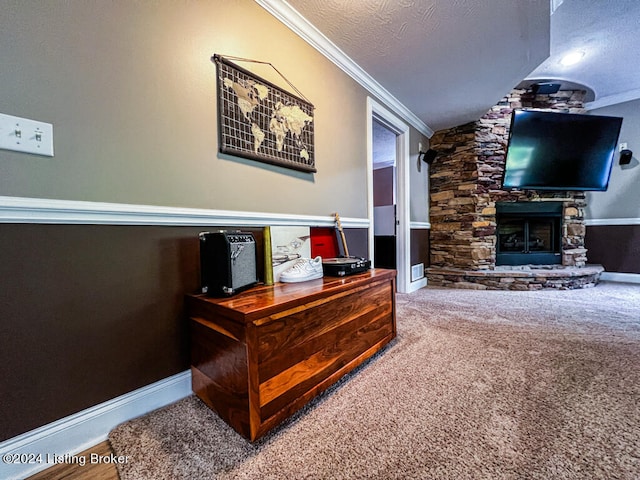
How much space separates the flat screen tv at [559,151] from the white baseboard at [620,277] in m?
1.30

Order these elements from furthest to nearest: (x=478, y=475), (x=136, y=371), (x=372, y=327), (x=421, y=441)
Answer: (x=372, y=327) < (x=136, y=371) < (x=421, y=441) < (x=478, y=475)

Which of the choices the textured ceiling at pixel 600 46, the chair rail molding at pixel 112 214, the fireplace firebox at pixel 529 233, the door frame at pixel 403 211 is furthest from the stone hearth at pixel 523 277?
→ the chair rail molding at pixel 112 214

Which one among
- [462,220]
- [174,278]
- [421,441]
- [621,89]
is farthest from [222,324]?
[621,89]

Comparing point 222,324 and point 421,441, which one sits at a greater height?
point 222,324

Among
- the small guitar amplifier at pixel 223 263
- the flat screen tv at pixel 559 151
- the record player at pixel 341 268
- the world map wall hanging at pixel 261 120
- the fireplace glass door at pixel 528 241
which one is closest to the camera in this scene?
the small guitar amplifier at pixel 223 263

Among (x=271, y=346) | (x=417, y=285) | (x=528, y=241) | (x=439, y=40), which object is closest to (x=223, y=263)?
(x=271, y=346)

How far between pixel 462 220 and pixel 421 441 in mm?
3140

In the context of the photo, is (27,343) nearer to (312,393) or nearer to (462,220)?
(312,393)

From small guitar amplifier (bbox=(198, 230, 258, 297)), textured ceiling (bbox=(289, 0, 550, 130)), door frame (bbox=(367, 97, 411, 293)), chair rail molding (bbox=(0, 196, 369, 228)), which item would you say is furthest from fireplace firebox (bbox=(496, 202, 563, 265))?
small guitar amplifier (bbox=(198, 230, 258, 297))

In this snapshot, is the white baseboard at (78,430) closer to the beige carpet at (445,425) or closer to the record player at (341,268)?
the beige carpet at (445,425)

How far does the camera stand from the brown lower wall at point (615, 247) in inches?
137

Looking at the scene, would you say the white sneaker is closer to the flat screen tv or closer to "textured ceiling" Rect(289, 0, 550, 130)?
"textured ceiling" Rect(289, 0, 550, 130)

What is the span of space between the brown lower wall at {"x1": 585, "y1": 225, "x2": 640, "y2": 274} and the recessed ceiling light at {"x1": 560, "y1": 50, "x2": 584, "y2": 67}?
2301mm

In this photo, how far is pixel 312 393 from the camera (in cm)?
108
